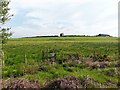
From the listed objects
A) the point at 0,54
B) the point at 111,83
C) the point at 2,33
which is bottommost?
the point at 111,83

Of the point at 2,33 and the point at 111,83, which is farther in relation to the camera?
the point at 2,33

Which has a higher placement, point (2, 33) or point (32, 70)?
point (2, 33)

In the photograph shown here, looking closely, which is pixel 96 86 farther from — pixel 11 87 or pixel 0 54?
pixel 0 54

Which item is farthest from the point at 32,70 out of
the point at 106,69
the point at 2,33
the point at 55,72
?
the point at 106,69

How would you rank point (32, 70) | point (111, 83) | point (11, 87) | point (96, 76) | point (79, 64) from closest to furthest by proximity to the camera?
point (11, 87), point (111, 83), point (96, 76), point (32, 70), point (79, 64)

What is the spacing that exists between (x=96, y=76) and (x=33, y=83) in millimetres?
6109

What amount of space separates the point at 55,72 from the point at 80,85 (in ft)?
21.0

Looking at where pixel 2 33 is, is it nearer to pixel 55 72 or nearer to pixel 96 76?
pixel 55 72

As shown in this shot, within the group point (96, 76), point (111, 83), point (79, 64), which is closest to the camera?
point (111, 83)

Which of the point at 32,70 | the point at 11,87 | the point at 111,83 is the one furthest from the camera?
the point at 32,70

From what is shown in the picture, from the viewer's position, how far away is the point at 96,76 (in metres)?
28.1

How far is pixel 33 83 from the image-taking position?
2436 cm

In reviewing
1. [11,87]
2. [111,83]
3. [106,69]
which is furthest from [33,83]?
[106,69]

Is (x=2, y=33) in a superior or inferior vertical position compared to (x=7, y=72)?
superior
